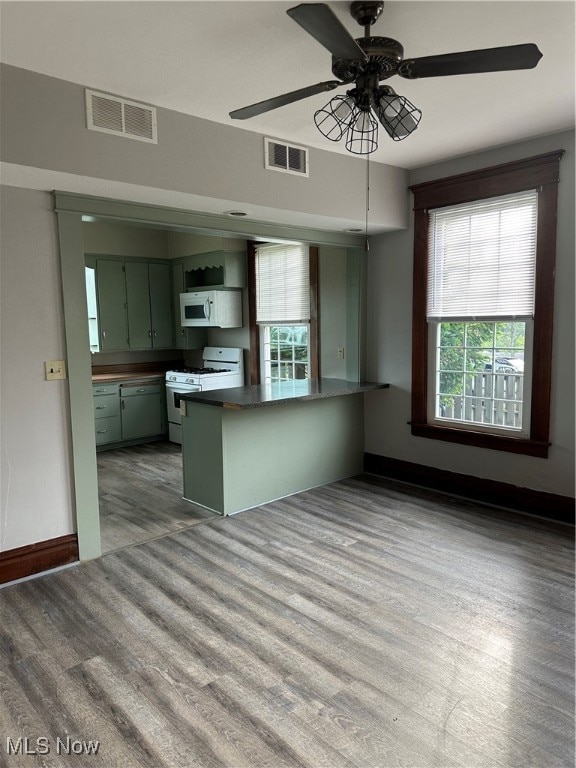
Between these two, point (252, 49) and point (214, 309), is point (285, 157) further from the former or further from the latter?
point (214, 309)

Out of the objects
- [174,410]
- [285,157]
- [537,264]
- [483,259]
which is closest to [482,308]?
[483,259]

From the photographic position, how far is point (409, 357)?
4766mm

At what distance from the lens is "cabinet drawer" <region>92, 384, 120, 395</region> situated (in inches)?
237

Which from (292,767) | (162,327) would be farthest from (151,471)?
(292,767)

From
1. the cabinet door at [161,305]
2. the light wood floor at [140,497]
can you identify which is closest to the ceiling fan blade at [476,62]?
the light wood floor at [140,497]

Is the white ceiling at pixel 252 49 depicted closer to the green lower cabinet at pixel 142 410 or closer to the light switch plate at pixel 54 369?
the light switch plate at pixel 54 369

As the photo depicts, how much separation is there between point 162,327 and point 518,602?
5288 mm

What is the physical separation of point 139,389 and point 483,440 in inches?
156

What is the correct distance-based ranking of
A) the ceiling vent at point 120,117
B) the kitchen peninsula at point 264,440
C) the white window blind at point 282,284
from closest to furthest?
the ceiling vent at point 120,117 < the kitchen peninsula at point 264,440 < the white window blind at point 282,284

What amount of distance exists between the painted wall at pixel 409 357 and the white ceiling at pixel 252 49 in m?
0.72

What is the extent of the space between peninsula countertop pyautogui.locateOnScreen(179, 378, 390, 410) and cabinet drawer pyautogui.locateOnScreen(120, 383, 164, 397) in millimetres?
1943

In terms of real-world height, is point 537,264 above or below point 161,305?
above

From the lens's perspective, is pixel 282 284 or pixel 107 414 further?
pixel 107 414

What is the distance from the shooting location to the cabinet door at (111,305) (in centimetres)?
632
